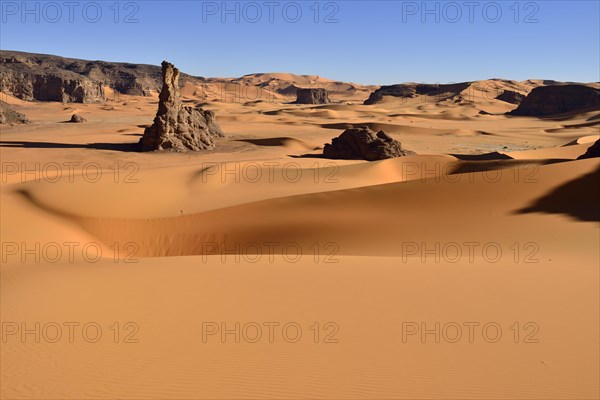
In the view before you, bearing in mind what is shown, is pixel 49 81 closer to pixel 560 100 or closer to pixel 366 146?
pixel 366 146

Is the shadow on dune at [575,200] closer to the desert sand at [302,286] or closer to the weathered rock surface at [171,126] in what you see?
the desert sand at [302,286]

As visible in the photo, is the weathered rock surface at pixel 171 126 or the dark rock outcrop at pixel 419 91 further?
the dark rock outcrop at pixel 419 91

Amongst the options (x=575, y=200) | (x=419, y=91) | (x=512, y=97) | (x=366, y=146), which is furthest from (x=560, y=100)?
(x=575, y=200)

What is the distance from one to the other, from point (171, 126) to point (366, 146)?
30.7ft

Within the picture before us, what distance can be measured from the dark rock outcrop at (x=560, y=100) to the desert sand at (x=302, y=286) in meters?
53.5

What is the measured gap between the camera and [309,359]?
4.08 metres

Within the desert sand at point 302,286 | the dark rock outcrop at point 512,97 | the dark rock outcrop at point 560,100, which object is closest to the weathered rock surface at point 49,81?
the desert sand at point 302,286

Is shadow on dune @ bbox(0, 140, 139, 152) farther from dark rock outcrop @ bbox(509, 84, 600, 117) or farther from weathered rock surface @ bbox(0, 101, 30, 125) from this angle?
dark rock outcrop @ bbox(509, 84, 600, 117)

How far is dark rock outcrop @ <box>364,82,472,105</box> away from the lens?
84.4 m

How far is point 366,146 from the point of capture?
2209 centimetres

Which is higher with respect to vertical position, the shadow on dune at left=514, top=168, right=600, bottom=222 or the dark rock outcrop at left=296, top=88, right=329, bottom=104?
the dark rock outcrop at left=296, top=88, right=329, bottom=104

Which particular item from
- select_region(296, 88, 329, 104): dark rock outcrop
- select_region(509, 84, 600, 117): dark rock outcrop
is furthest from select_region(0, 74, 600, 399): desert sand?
select_region(296, 88, 329, 104): dark rock outcrop

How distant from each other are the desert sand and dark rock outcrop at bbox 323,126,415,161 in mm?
6798

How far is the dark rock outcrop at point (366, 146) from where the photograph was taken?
21.8 meters
